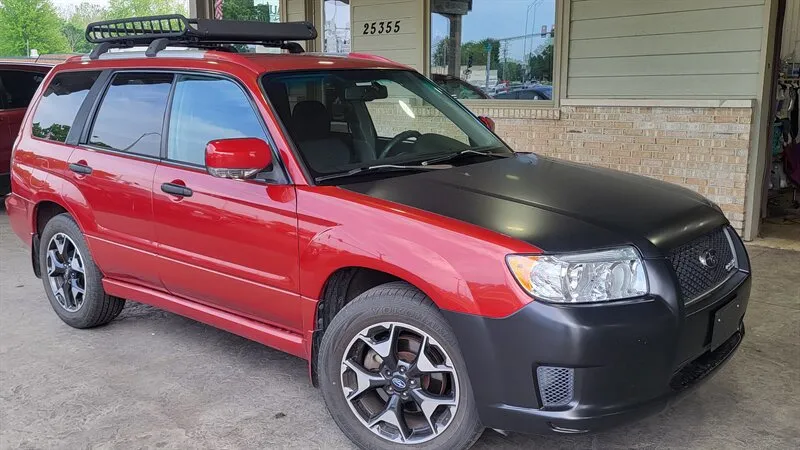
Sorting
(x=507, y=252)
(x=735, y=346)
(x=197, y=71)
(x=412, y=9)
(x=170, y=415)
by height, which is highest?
(x=412, y=9)


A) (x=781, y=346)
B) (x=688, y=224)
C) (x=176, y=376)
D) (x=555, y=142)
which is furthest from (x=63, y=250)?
(x=555, y=142)

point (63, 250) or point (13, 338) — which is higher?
point (63, 250)

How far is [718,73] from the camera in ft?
21.9

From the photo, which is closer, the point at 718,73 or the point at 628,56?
the point at 718,73

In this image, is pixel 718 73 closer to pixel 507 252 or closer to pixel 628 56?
pixel 628 56

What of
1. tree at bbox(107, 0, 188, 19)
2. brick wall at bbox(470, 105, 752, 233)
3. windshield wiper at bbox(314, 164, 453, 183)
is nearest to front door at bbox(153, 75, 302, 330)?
windshield wiper at bbox(314, 164, 453, 183)

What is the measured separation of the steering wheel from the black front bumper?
47.9 inches

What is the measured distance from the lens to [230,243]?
136 inches

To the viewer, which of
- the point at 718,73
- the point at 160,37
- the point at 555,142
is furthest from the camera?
the point at 555,142

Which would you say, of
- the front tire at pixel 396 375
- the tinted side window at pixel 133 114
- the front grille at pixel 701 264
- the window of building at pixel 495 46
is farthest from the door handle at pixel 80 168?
the window of building at pixel 495 46

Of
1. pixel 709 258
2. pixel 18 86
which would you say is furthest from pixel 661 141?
pixel 18 86

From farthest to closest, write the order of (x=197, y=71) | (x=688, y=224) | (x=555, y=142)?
(x=555, y=142) < (x=197, y=71) < (x=688, y=224)

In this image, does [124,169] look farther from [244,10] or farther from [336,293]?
[244,10]

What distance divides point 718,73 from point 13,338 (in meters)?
6.32
